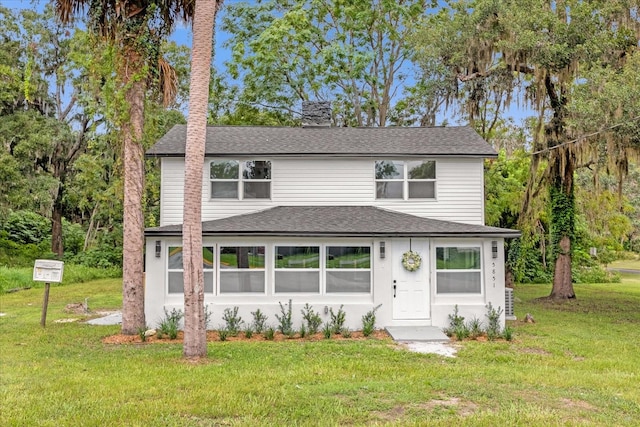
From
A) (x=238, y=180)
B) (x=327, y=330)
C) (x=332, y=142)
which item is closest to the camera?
(x=327, y=330)

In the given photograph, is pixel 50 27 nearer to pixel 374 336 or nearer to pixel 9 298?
pixel 9 298

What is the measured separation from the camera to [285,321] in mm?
11734

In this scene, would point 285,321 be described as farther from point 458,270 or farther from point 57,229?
point 57,229

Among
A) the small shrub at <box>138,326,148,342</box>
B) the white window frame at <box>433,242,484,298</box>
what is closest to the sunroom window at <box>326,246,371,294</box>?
the white window frame at <box>433,242,484,298</box>

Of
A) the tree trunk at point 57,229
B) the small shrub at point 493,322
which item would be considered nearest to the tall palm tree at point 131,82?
the small shrub at point 493,322

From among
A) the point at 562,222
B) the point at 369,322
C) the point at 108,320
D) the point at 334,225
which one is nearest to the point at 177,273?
the point at 108,320

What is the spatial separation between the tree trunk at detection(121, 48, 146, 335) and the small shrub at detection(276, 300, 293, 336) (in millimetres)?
3056

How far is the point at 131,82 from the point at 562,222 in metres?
14.8

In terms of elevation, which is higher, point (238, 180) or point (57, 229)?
point (238, 180)

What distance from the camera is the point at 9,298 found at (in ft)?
58.9

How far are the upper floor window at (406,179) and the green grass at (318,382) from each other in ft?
14.8

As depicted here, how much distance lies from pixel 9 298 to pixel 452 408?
1728 cm

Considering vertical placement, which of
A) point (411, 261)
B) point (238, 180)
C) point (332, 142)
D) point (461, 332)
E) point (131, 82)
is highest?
point (131, 82)

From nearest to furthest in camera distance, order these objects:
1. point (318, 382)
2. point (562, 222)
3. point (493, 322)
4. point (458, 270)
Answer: point (318, 382) < point (493, 322) < point (458, 270) < point (562, 222)
